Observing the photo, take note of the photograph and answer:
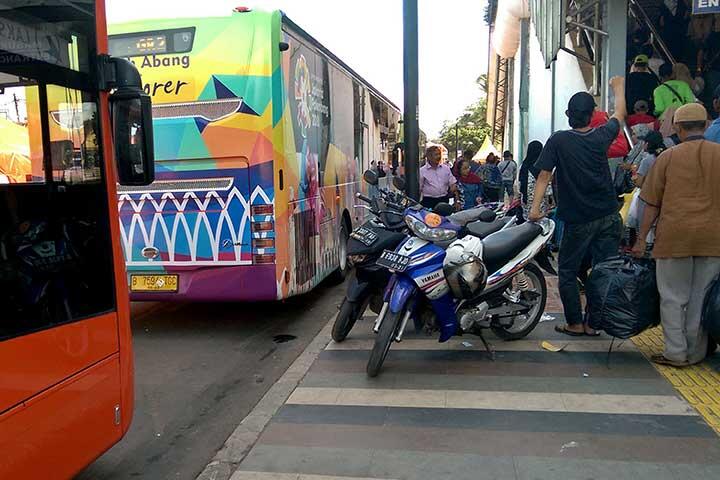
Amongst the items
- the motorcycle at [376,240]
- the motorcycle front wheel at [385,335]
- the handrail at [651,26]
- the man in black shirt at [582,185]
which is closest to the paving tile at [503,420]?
the motorcycle front wheel at [385,335]

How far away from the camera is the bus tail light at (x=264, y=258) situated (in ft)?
19.7

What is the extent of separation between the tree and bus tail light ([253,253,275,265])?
200 feet

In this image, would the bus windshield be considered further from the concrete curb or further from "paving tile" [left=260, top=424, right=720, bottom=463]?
"paving tile" [left=260, top=424, right=720, bottom=463]

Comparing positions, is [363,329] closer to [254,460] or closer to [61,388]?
[254,460]

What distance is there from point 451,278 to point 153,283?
10.4ft

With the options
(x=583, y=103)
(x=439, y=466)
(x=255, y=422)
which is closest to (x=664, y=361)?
(x=583, y=103)

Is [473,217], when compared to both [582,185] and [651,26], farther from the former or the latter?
[651,26]

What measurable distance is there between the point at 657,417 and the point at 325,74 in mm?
5721

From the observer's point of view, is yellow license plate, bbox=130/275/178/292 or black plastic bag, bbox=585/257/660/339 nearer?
black plastic bag, bbox=585/257/660/339

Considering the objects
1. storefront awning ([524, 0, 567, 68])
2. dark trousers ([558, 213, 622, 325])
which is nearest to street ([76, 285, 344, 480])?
dark trousers ([558, 213, 622, 325])

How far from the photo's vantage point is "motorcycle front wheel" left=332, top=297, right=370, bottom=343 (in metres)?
5.62

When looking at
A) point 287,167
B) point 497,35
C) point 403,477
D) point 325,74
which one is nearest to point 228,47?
point 287,167

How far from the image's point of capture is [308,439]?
3.82m

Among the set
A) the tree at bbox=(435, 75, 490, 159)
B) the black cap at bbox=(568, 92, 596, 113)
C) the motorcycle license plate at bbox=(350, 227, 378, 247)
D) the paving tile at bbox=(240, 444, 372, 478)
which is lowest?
the paving tile at bbox=(240, 444, 372, 478)
